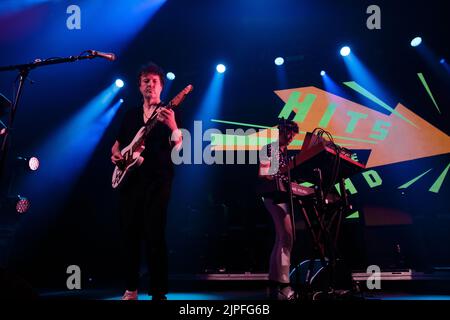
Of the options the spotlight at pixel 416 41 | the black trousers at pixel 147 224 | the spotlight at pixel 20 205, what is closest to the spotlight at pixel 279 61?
the spotlight at pixel 416 41

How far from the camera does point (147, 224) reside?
3412mm

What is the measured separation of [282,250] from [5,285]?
243 centimetres

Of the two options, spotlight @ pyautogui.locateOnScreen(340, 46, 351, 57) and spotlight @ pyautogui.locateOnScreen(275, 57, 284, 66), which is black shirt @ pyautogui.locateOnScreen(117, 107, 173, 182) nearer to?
spotlight @ pyautogui.locateOnScreen(275, 57, 284, 66)

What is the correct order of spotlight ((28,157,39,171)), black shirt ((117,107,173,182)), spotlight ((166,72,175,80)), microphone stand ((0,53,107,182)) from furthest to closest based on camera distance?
1. spotlight ((166,72,175,80))
2. spotlight ((28,157,39,171))
3. black shirt ((117,107,173,182))
4. microphone stand ((0,53,107,182))

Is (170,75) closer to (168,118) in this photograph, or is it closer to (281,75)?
(281,75)

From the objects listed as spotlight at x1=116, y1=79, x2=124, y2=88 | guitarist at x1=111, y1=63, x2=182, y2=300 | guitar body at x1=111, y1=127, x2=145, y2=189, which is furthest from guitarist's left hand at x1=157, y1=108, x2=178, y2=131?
spotlight at x1=116, y1=79, x2=124, y2=88

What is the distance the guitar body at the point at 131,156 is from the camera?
141 inches

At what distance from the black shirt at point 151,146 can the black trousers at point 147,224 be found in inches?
2.5

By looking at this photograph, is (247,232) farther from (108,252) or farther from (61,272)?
(61,272)

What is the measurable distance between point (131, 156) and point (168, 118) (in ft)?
1.60

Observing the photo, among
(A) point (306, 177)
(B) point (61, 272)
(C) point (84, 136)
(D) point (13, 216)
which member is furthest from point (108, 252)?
(A) point (306, 177)

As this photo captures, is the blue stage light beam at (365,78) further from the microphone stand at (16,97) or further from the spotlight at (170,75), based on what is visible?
the microphone stand at (16,97)

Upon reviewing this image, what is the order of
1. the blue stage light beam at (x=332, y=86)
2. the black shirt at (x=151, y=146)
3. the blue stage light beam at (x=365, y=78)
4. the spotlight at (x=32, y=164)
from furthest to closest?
the blue stage light beam at (x=332, y=86)
the blue stage light beam at (x=365, y=78)
the spotlight at (x=32, y=164)
the black shirt at (x=151, y=146)

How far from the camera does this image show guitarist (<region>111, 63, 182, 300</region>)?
3.37 m
